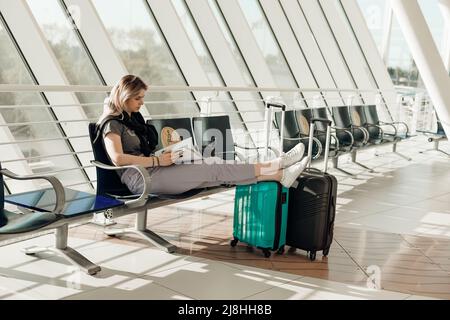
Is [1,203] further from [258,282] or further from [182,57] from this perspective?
[182,57]

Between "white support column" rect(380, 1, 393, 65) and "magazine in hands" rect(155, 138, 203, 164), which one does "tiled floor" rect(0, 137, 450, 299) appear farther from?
"white support column" rect(380, 1, 393, 65)

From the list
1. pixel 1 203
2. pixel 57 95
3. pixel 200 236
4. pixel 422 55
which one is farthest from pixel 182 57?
pixel 1 203

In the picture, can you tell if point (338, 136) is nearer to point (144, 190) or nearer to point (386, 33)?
point (144, 190)

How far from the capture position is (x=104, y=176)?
342 centimetres

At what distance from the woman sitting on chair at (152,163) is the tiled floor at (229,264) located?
447mm

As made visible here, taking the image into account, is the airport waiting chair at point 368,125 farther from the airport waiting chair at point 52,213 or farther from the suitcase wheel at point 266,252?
the airport waiting chair at point 52,213

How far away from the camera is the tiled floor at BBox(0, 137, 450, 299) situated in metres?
2.92

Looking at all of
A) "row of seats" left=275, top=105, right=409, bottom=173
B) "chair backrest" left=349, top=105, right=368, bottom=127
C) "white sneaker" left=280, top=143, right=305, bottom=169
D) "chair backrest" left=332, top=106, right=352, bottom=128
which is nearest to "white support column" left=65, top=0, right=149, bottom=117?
"row of seats" left=275, top=105, right=409, bottom=173

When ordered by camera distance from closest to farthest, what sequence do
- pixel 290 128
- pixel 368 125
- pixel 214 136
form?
pixel 214 136
pixel 290 128
pixel 368 125

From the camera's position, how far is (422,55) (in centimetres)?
641

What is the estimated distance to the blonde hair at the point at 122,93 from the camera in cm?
342

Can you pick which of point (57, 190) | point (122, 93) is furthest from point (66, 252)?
point (122, 93)

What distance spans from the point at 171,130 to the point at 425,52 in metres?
3.61
